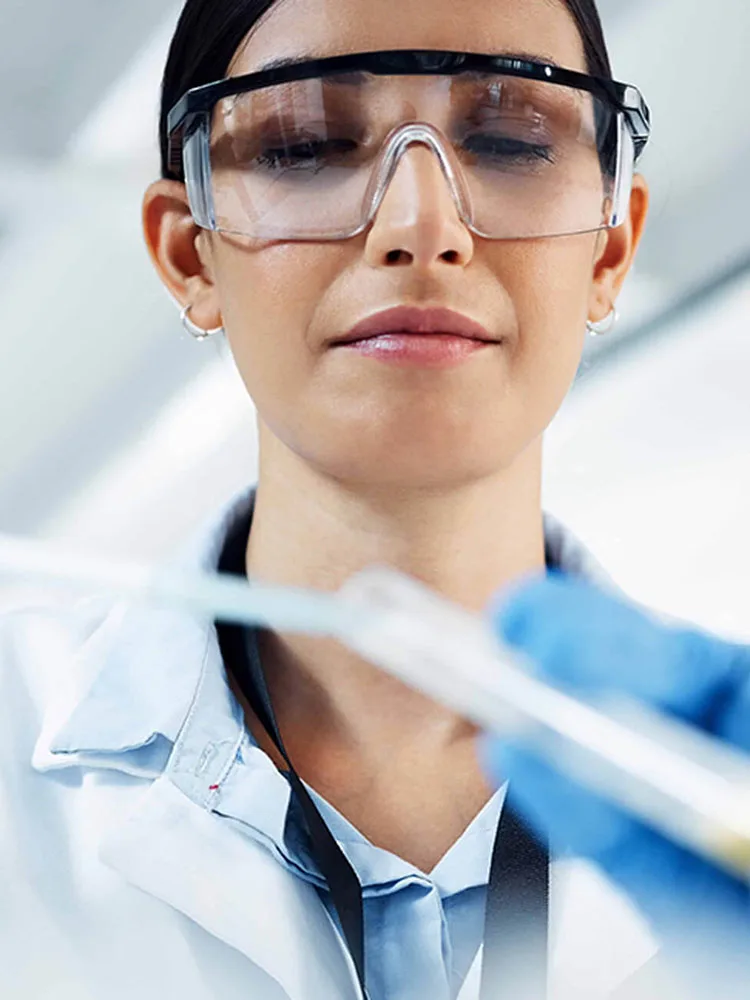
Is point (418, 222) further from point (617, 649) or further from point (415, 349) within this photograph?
point (617, 649)

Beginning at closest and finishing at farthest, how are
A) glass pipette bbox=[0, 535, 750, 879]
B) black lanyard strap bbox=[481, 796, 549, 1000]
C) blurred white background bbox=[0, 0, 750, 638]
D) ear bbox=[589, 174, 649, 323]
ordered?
glass pipette bbox=[0, 535, 750, 879]
black lanyard strap bbox=[481, 796, 549, 1000]
ear bbox=[589, 174, 649, 323]
blurred white background bbox=[0, 0, 750, 638]

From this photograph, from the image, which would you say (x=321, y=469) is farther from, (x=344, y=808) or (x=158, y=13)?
(x=158, y=13)

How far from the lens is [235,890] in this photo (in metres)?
0.94

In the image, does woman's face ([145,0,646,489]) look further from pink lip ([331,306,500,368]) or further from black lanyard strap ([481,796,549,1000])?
black lanyard strap ([481,796,549,1000])

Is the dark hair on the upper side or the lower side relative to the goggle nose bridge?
upper

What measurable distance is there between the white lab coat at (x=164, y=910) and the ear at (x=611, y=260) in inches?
19.2

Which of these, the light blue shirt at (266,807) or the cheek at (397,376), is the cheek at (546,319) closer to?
the cheek at (397,376)

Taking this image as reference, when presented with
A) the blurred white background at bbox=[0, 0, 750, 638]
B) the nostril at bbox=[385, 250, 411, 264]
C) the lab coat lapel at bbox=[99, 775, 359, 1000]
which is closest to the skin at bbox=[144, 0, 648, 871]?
the nostril at bbox=[385, 250, 411, 264]

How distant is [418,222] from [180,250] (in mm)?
301

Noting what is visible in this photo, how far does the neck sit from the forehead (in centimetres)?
33

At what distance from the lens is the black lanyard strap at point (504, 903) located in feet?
2.99

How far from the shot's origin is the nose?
37.4 inches

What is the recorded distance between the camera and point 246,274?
1029 millimetres

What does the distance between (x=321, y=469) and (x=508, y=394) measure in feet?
0.53
